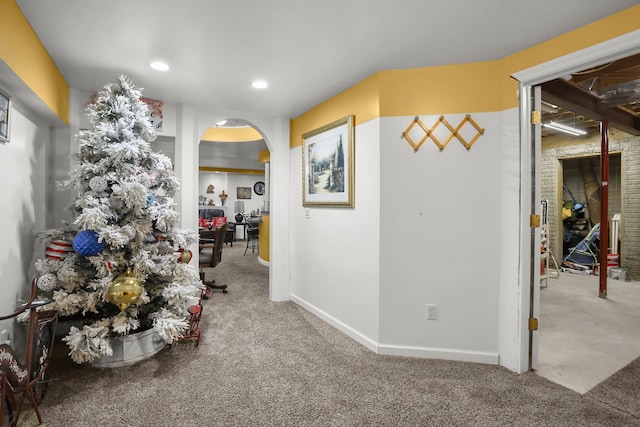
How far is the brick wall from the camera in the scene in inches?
220

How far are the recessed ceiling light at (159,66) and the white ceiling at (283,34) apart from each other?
2.4 inches

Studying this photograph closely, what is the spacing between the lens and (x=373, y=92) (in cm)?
272

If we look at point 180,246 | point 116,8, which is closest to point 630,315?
point 180,246

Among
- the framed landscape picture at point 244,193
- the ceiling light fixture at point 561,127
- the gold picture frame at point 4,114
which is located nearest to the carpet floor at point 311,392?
the gold picture frame at point 4,114

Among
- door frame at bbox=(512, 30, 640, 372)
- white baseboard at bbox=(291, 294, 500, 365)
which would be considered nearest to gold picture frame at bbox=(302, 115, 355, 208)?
white baseboard at bbox=(291, 294, 500, 365)

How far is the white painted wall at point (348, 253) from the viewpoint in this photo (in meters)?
2.73

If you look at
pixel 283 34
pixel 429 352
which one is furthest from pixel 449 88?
A: pixel 429 352

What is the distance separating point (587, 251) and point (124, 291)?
25.3 feet

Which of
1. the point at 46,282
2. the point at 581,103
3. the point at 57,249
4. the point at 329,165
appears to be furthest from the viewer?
the point at 581,103

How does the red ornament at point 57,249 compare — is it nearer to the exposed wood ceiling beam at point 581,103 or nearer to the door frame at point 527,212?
the door frame at point 527,212

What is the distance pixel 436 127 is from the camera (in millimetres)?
2559

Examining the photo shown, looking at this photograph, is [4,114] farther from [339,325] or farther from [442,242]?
[442,242]

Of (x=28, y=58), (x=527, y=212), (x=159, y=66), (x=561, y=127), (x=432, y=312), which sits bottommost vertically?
(x=432, y=312)

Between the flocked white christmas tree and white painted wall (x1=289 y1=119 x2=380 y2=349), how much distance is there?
137 cm
